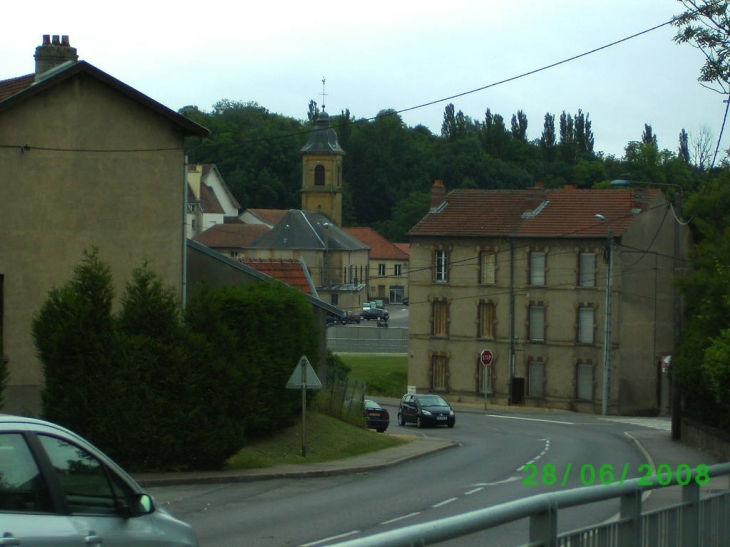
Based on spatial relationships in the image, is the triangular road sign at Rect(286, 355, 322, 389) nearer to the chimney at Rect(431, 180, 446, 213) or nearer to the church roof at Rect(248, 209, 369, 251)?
the chimney at Rect(431, 180, 446, 213)

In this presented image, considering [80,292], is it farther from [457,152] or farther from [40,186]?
[457,152]

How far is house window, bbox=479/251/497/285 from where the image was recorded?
57.5 meters

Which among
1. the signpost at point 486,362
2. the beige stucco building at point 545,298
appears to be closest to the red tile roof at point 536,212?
the beige stucco building at point 545,298

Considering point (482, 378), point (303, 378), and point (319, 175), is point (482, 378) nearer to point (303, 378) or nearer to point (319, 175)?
point (303, 378)

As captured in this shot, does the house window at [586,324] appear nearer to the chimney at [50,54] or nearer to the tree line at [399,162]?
the chimney at [50,54]

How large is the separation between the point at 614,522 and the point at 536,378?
5125 centimetres

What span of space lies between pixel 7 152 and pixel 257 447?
8264 millimetres

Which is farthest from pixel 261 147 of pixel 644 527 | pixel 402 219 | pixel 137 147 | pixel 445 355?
pixel 644 527


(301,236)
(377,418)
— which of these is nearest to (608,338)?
(377,418)

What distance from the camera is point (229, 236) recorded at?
124 meters

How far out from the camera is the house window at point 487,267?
2265 inches

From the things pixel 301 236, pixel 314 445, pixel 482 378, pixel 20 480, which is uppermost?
pixel 301 236

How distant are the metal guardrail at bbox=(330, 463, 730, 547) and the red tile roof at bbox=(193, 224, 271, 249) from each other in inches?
4575

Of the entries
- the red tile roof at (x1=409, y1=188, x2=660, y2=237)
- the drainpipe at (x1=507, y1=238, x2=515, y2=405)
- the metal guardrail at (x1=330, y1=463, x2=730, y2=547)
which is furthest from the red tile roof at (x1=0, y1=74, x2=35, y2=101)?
the drainpipe at (x1=507, y1=238, x2=515, y2=405)
